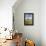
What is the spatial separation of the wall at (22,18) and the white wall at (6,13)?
1.17m

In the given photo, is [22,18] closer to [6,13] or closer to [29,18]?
[29,18]

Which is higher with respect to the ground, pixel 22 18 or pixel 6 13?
pixel 6 13

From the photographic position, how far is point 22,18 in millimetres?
5641

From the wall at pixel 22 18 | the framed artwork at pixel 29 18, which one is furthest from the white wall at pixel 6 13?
the framed artwork at pixel 29 18

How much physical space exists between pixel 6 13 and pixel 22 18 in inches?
52.4

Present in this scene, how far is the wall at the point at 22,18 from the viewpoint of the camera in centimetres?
563

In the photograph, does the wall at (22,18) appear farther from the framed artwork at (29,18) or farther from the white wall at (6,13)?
the white wall at (6,13)

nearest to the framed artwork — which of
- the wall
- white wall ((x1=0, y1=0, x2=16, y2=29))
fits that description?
the wall

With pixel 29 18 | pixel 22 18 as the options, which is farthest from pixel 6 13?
pixel 29 18

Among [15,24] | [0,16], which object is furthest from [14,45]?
[15,24]

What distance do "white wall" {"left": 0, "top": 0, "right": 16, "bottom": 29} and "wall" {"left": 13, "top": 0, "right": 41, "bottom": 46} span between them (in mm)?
1167

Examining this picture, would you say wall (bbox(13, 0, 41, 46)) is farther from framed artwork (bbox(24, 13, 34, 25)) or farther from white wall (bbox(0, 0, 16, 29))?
white wall (bbox(0, 0, 16, 29))

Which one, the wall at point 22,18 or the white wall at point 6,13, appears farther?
the wall at point 22,18

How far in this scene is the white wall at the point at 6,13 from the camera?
174 inches
